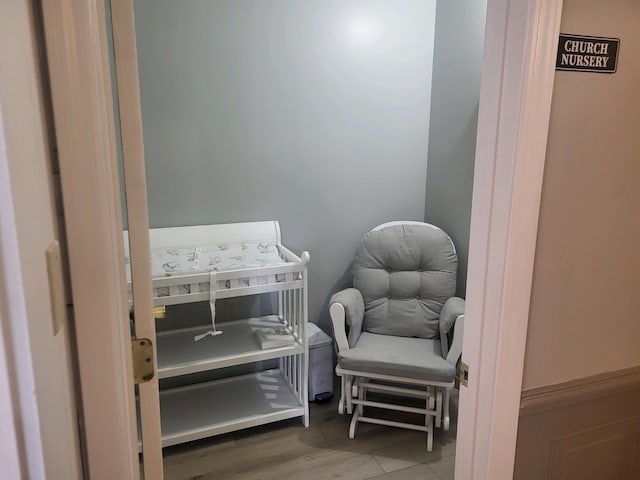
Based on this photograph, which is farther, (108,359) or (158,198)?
(158,198)

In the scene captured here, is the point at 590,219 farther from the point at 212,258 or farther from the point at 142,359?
the point at 212,258

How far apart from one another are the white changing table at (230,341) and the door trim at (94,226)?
126 cm

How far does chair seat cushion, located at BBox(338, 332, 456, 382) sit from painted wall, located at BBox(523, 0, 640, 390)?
1.09 m

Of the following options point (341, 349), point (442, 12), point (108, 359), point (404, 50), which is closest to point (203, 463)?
point (341, 349)

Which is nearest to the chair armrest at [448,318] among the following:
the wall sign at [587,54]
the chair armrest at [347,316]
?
the chair armrest at [347,316]

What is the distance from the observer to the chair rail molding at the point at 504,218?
3.00 feet

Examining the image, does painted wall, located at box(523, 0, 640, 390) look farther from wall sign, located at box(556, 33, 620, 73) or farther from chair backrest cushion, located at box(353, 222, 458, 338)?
chair backrest cushion, located at box(353, 222, 458, 338)

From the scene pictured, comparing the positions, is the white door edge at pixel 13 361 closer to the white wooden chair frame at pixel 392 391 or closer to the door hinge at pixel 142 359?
the door hinge at pixel 142 359

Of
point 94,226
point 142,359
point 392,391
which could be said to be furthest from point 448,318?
point 94,226

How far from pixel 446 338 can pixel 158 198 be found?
1.66m

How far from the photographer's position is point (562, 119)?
3.20ft

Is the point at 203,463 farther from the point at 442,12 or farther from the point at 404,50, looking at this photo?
the point at 442,12

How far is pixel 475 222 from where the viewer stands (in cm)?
107

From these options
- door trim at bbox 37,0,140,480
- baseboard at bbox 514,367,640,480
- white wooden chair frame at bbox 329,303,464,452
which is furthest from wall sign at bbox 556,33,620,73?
white wooden chair frame at bbox 329,303,464,452
